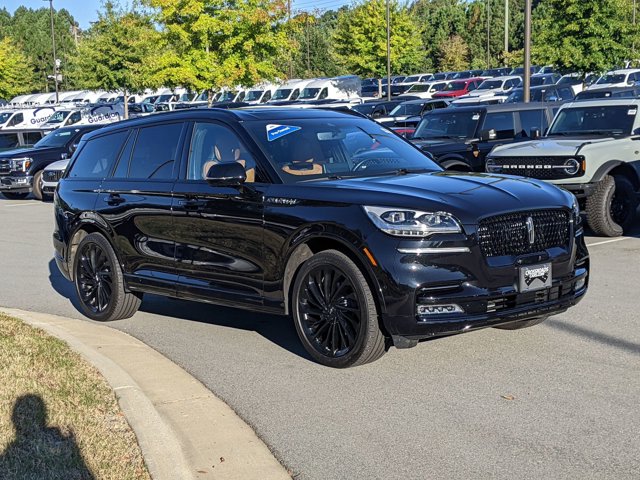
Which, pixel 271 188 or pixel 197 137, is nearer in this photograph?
pixel 271 188

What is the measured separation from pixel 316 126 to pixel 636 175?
264 inches

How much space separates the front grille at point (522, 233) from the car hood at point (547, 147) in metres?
5.92

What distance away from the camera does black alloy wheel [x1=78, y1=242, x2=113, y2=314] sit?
8.69m

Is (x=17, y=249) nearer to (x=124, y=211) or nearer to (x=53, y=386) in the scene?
(x=124, y=211)

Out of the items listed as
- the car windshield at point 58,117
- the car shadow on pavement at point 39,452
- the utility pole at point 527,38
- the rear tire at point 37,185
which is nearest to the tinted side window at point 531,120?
the utility pole at point 527,38

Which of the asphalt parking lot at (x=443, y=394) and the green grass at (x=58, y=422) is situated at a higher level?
the green grass at (x=58, y=422)

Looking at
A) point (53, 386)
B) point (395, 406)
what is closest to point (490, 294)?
point (395, 406)

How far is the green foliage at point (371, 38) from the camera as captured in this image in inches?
1909

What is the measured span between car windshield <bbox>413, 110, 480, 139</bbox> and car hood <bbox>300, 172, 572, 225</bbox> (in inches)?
376

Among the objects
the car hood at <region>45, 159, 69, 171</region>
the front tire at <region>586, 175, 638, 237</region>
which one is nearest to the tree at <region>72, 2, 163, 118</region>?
the car hood at <region>45, 159, 69, 171</region>

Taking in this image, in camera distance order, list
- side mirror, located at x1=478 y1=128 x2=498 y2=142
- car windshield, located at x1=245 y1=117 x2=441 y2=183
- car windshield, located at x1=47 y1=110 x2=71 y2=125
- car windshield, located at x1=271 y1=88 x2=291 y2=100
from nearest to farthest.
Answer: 1. car windshield, located at x1=245 y1=117 x2=441 y2=183
2. side mirror, located at x1=478 y1=128 x2=498 y2=142
3. car windshield, located at x1=47 y1=110 x2=71 y2=125
4. car windshield, located at x1=271 y1=88 x2=291 y2=100

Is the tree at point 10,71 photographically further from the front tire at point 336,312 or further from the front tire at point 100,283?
the front tire at point 336,312

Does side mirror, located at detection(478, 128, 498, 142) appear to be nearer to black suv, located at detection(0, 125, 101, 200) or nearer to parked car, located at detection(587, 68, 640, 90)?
black suv, located at detection(0, 125, 101, 200)

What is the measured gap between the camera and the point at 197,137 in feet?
25.4
